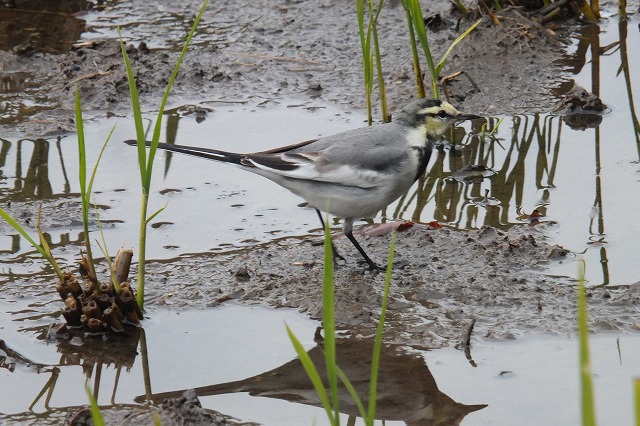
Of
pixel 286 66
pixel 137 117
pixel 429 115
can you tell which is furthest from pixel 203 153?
pixel 286 66

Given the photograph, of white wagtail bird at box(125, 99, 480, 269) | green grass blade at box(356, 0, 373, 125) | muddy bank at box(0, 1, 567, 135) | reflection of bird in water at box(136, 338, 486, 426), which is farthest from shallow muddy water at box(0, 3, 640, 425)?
green grass blade at box(356, 0, 373, 125)

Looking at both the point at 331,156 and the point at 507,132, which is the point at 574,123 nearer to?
the point at 507,132

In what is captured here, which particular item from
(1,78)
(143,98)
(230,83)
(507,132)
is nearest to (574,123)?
(507,132)

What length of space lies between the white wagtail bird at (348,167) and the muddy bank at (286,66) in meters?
2.05

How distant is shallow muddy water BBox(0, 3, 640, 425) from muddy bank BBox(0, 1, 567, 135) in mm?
140

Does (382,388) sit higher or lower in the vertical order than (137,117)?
lower

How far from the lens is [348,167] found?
223 inches

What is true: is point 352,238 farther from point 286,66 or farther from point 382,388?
point 286,66

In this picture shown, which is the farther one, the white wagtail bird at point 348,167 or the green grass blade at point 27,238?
the white wagtail bird at point 348,167

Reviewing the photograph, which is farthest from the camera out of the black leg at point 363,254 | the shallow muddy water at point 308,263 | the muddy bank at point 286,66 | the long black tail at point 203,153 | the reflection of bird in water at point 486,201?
the muddy bank at point 286,66

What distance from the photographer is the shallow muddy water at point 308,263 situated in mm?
4508

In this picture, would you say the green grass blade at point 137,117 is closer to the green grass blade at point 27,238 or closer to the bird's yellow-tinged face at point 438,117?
the green grass blade at point 27,238

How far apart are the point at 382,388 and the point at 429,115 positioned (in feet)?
6.66

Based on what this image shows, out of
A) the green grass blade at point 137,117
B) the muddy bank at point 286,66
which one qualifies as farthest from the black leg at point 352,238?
the muddy bank at point 286,66
